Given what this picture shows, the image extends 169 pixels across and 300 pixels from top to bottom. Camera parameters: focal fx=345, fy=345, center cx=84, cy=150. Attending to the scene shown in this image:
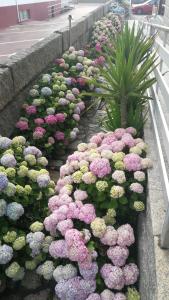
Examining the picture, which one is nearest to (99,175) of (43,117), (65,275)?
(65,275)

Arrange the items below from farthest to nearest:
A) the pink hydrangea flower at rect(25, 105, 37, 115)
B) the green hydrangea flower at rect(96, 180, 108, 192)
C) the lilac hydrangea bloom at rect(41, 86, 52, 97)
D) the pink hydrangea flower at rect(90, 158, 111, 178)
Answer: the lilac hydrangea bloom at rect(41, 86, 52, 97)
the pink hydrangea flower at rect(25, 105, 37, 115)
the pink hydrangea flower at rect(90, 158, 111, 178)
the green hydrangea flower at rect(96, 180, 108, 192)

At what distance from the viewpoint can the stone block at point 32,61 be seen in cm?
402

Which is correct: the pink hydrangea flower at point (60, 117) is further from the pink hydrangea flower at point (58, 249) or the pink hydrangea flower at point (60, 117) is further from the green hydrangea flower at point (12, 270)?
the green hydrangea flower at point (12, 270)

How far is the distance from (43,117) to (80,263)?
2.39m

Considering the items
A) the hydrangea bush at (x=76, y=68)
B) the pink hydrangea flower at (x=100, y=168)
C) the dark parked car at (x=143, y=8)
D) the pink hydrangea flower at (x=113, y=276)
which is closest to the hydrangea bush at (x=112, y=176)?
the pink hydrangea flower at (x=100, y=168)

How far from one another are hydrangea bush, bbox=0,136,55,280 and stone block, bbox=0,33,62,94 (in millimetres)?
1227

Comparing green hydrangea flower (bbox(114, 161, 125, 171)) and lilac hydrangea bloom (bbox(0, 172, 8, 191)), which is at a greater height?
lilac hydrangea bloom (bbox(0, 172, 8, 191))

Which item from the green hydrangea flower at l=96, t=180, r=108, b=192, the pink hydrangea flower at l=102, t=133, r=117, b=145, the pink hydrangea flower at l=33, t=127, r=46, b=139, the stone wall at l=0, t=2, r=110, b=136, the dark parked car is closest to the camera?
the green hydrangea flower at l=96, t=180, r=108, b=192

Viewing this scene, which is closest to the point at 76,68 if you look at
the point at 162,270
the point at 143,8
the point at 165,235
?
the point at 165,235

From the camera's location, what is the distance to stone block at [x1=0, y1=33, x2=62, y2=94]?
4.02m

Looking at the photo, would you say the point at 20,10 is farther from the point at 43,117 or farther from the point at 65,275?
the point at 65,275

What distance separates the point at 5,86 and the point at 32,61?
104cm

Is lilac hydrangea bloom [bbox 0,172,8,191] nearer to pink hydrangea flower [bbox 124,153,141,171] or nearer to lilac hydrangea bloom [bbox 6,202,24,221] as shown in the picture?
lilac hydrangea bloom [bbox 6,202,24,221]

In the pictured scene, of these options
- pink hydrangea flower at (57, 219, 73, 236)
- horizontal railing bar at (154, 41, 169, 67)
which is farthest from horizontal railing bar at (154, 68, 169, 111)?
pink hydrangea flower at (57, 219, 73, 236)
